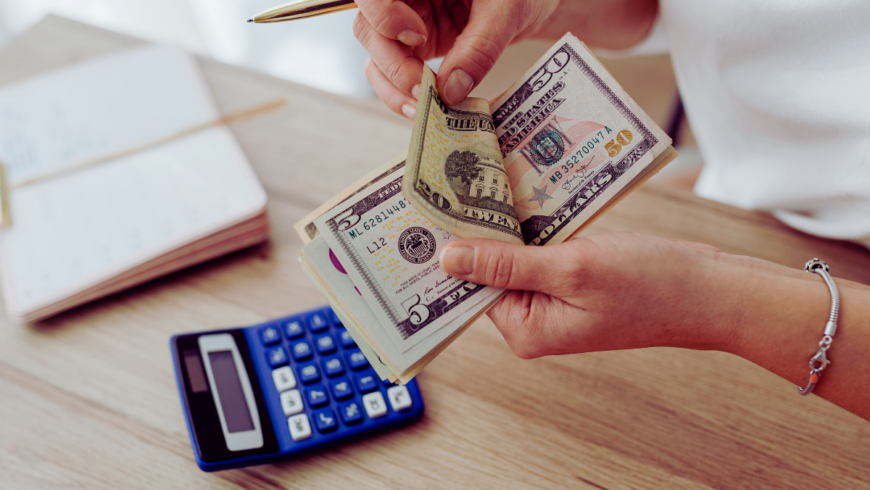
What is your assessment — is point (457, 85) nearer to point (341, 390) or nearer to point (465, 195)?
point (465, 195)

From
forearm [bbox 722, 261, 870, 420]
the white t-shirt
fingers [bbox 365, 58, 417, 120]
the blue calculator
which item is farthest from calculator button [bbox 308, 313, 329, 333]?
the white t-shirt

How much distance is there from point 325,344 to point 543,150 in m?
0.30

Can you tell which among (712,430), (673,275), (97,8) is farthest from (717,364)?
(97,8)

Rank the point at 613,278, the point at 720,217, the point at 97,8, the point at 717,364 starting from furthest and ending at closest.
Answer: the point at 97,8
the point at 720,217
the point at 717,364
the point at 613,278

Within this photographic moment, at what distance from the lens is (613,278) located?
0.42 metres

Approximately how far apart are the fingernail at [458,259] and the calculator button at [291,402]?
0.20m

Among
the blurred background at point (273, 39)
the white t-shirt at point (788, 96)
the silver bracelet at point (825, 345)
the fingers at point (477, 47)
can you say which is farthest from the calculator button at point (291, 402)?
the blurred background at point (273, 39)

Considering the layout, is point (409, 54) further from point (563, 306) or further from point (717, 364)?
point (717, 364)

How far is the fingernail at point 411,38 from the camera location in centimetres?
53

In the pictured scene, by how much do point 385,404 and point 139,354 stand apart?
274 mm

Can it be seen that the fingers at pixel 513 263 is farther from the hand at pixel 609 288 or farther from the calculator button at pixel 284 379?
the calculator button at pixel 284 379

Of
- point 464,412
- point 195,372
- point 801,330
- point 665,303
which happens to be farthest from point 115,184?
point 801,330

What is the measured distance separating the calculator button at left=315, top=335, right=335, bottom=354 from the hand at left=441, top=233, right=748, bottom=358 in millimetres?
175

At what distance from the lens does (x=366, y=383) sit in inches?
20.3
